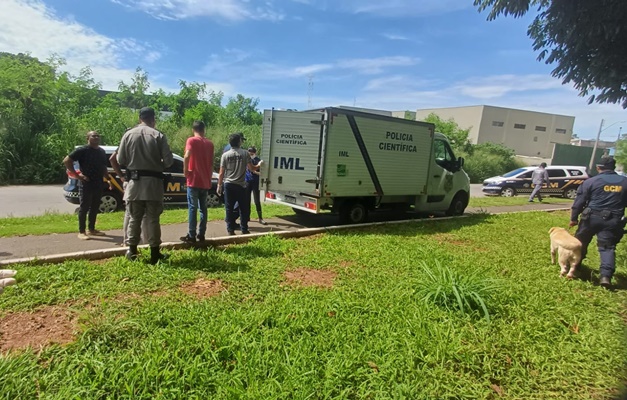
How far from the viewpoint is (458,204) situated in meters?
10.7

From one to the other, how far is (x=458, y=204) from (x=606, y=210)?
18.4 feet

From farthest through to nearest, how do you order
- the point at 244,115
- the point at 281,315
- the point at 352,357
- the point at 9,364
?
1. the point at 244,115
2. the point at 281,315
3. the point at 352,357
4. the point at 9,364

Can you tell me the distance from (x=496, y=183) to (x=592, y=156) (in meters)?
25.6

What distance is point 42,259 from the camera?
442 centimetres

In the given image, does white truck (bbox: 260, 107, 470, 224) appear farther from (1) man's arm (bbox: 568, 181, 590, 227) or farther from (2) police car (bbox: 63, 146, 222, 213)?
(1) man's arm (bbox: 568, 181, 590, 227)

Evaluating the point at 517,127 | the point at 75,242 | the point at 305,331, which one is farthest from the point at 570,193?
the point at 517,127

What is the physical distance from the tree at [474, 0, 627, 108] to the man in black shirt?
19.8 feet

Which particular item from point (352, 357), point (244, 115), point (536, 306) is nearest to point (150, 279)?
point (352, 357)

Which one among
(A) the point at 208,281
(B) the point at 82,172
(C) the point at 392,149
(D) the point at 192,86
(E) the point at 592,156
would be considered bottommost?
(A) the point at 208,281

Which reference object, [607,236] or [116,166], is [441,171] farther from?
[116,166]

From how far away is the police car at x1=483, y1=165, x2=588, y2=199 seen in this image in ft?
59.2

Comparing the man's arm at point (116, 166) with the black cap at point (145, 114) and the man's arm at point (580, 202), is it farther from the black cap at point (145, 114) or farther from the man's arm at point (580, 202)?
the man's arm at point (580, 202)

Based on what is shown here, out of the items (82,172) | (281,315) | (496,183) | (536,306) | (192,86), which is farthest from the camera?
(192,86)

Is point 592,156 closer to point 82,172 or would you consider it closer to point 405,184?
point 405,184
